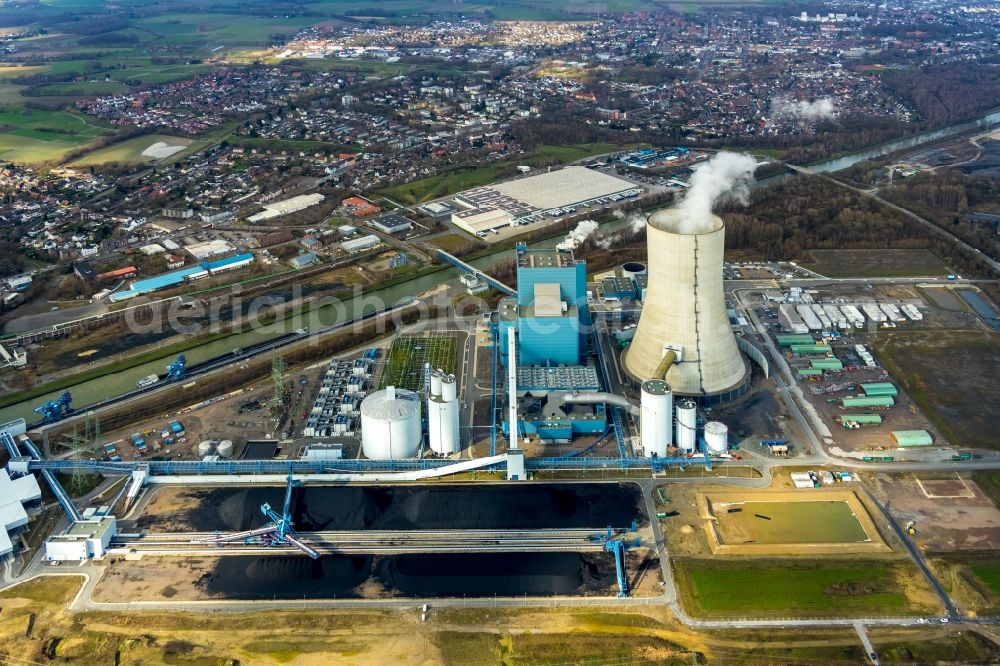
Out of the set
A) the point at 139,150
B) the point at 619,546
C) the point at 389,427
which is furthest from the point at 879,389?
the point at 139,150

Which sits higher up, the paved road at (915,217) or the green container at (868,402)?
the paved road at (915,217)

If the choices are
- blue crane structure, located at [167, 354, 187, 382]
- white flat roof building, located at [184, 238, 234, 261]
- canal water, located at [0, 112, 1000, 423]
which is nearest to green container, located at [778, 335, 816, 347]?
canal water, located at [0, 112, 1000, 423]

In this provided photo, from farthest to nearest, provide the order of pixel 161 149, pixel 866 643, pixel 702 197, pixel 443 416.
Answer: pixel 161 149 → pixel 702 197 → pixel 443 416 → pixel 866 643

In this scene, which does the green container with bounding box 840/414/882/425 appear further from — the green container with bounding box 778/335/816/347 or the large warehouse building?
the large warehouse building

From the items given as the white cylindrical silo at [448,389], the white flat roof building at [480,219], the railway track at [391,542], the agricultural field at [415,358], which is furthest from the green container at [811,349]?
the white flat roof building at [480,219]

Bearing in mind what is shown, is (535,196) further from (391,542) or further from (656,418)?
(391,542)

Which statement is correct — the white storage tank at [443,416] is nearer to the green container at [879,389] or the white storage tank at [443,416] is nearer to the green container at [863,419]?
the green container at [863,419]

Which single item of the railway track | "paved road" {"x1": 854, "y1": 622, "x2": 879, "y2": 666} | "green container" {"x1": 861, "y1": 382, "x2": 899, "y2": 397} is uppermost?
"green container" {"x1": 861, "y1": 382, "x2": 899, "y2": 397}
